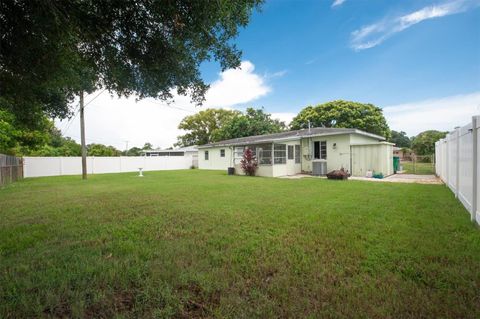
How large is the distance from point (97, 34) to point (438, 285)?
5164 millimetres

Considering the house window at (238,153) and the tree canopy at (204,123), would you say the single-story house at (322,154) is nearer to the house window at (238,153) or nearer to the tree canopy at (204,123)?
the house window at (238,153)

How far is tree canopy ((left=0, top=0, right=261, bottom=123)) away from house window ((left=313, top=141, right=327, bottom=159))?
12797mm

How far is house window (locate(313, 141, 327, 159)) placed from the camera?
15991mm

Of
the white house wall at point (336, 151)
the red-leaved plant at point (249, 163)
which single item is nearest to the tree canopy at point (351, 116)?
the white house wall at point (336, 151)

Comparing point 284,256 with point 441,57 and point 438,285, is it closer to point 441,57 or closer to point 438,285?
point 438,285

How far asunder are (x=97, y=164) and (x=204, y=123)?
22226mm

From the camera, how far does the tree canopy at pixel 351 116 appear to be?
95.6 ft

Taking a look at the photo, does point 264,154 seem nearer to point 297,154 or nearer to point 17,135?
point 297,154

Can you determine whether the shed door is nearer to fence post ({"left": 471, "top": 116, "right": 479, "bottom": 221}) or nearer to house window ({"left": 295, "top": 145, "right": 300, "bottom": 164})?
house window ({"left": 295, "top": 145, "right": 300, "bottom": 164})

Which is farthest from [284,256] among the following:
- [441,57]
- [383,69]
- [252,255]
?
[383,69]

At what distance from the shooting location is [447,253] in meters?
3.02

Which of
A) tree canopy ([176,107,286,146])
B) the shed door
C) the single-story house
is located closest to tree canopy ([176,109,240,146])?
tree canopy ([176,107,286,146])

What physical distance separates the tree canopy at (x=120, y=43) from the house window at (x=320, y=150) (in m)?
12.8

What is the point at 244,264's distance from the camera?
287 cm
